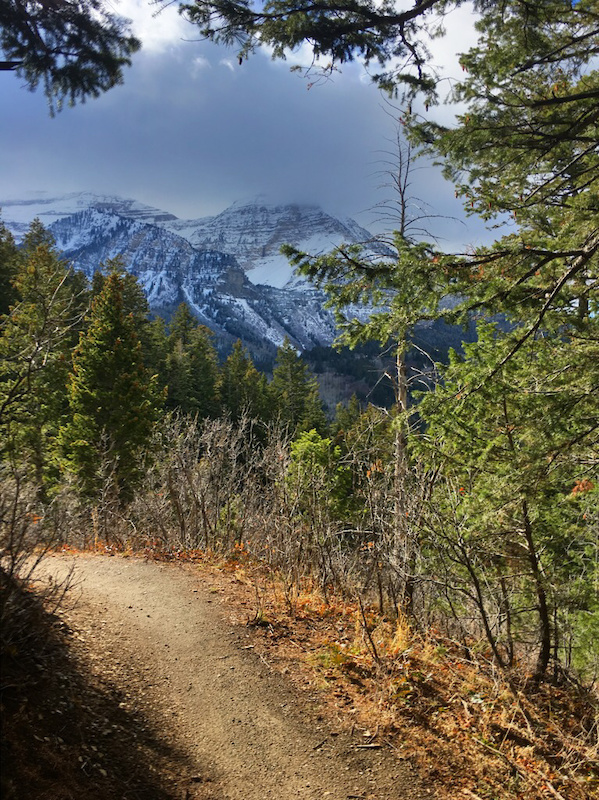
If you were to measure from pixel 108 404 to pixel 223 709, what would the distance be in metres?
16.3

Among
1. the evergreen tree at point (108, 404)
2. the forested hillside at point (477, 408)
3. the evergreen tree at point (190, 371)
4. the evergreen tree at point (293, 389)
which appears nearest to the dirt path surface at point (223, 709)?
the forested hillside at point (477, 408)

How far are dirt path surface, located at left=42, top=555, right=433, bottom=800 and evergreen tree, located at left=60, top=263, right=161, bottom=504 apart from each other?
1289 centimetres

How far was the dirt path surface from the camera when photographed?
365 cm

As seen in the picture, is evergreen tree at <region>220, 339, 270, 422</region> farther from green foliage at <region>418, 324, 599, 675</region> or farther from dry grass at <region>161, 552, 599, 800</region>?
dry grass at <region>161, 552, 599, 800</region>

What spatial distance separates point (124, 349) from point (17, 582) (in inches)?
654

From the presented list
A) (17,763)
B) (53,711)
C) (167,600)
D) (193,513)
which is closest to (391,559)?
(167,600)

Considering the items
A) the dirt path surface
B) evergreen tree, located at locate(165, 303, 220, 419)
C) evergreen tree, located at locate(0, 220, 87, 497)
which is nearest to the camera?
the dirt path surface

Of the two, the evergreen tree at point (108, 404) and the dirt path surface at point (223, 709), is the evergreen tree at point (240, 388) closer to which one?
the evergreen tree at point (108, 404)

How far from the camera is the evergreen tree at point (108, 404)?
1828 cm

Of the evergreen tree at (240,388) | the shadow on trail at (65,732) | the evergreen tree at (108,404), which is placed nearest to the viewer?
the shadow on trail at (65,732)

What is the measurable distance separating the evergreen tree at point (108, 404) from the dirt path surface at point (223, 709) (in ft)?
42.3

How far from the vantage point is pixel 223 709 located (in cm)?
433

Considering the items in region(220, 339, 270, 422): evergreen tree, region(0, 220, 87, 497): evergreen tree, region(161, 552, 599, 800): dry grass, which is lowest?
region(161, 552, 599, 800): dry grass

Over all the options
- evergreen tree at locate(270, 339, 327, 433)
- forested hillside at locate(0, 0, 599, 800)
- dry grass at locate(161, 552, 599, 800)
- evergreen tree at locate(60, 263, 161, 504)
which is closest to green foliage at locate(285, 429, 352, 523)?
forested hillside at locate(0, 0, 599, 800)
